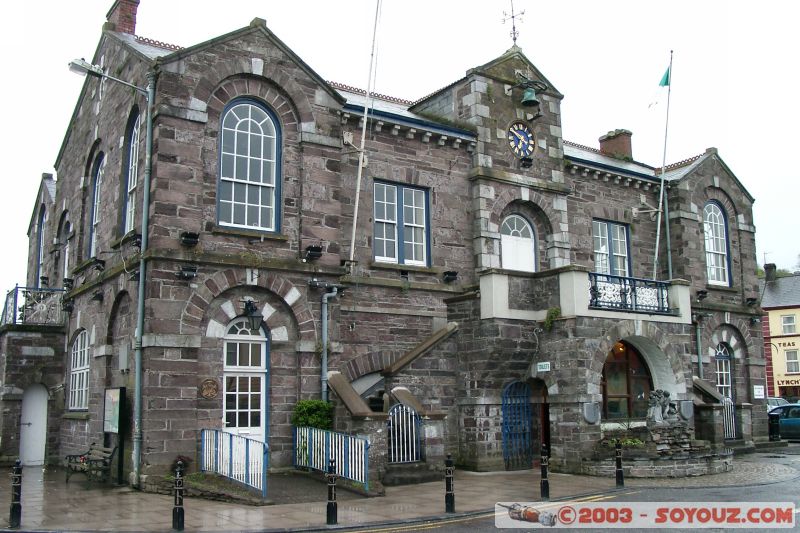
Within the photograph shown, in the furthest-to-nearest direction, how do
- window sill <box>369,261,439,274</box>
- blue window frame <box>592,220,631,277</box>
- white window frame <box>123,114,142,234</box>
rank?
blue window frame <box>592,220,631,277</box> → window sill <box>369,261,439,274</box> → white window frame <box>123,114,142,234</box>

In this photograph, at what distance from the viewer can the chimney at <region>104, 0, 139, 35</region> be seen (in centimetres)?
2141

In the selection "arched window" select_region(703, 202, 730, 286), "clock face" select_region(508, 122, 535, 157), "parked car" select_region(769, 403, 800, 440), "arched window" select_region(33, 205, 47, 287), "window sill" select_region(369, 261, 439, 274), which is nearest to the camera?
"window sill" select_region(369, 261, 439, 274)

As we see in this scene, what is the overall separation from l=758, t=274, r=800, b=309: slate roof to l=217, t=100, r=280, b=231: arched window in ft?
139

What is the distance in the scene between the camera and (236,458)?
1441cm

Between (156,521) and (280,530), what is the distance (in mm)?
2141

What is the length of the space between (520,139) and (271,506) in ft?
44.2

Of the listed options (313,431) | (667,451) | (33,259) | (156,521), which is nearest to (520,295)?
(667,451)

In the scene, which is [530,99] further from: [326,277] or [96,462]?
[96,462]

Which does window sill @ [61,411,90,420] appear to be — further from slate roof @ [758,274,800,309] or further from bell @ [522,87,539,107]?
slate roof @ [758,274,800,309]

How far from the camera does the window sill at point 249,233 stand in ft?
54.6

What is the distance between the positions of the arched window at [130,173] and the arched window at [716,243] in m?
19.3

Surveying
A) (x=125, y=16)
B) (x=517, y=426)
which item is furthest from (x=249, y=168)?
(x=517, y=426)

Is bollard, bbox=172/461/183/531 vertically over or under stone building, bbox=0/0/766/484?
under

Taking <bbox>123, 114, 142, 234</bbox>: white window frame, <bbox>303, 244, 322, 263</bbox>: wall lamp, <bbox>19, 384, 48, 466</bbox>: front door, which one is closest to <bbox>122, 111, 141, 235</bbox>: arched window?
<bbox>123, 114, 142, 234</bbox>: white window frame
